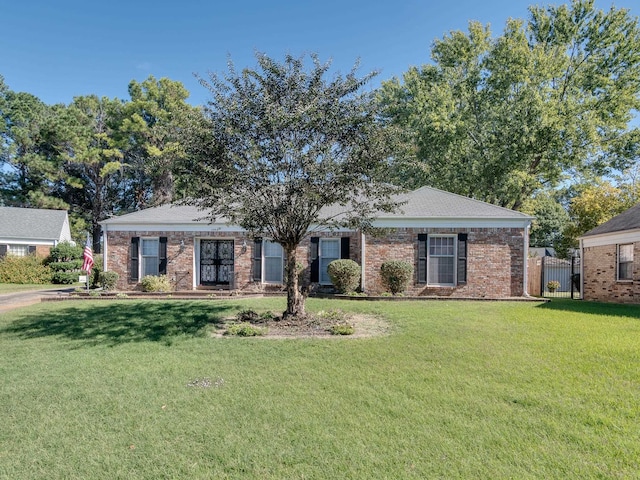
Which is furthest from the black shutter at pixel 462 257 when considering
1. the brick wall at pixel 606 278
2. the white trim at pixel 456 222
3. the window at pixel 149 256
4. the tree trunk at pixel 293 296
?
the window at pixel 149 256

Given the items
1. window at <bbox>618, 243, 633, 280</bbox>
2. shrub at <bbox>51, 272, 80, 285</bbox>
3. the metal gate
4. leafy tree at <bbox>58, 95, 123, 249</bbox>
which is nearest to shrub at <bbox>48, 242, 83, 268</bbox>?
shrub at <bbox>51, 272, 80, 285</bbox>

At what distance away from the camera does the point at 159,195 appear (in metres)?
32.4

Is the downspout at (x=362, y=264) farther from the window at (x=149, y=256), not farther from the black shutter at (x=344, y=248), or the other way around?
the window at (x=149, y=256)

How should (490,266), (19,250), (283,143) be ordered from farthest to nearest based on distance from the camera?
(19,250) < (490,266) < (283,143)

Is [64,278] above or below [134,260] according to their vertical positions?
below

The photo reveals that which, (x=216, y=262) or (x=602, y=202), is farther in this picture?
(x=602, y=202)

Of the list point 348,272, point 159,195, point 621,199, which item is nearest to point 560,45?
point 621,199

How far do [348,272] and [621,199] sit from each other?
58.3 feet

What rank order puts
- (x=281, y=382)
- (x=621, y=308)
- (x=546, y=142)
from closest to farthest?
(x=281, y=382), (x=621, y=308), (x=546, y=142)

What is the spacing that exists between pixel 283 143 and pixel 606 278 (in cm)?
1334

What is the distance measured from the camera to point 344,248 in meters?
13.6

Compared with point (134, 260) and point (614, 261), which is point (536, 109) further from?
point (134, 260)

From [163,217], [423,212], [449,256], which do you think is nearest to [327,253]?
[423,212]

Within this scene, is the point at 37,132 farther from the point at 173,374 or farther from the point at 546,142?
the point at 546,142
